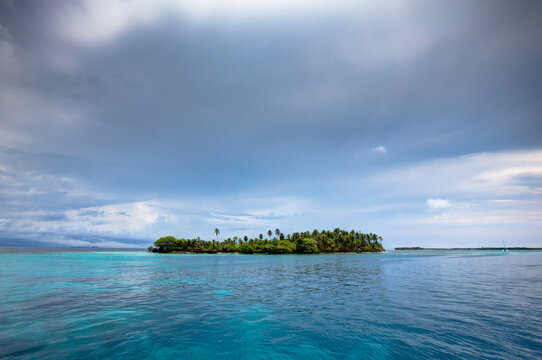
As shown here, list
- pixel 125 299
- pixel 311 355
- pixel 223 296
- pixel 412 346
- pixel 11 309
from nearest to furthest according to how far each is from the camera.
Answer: pixel 311 355 < pixel 412 346 < pixel 11 309 < pixel 125 299 < pixel 223 296

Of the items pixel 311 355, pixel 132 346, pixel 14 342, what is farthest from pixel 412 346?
pixel 14 342

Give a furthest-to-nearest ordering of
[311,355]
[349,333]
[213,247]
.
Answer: [213,247], [349,333], [311,355]

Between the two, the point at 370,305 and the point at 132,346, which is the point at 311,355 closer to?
the point at 132,346

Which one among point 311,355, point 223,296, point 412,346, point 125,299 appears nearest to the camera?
point 311,355

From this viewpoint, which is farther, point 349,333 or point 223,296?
point 223,296

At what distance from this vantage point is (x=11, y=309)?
18.8m

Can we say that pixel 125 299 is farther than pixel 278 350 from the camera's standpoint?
Yes

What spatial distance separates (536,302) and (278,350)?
25204 mm

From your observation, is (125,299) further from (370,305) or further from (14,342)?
(370,305)

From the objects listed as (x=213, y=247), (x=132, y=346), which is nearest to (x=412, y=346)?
(x=132, y=346)

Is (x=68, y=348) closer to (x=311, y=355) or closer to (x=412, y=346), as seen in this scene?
(x=311, y=355)

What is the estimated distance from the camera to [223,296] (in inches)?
965

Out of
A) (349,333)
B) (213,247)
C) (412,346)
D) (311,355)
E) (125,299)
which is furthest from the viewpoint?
(213,247)

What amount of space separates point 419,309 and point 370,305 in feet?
12.0
